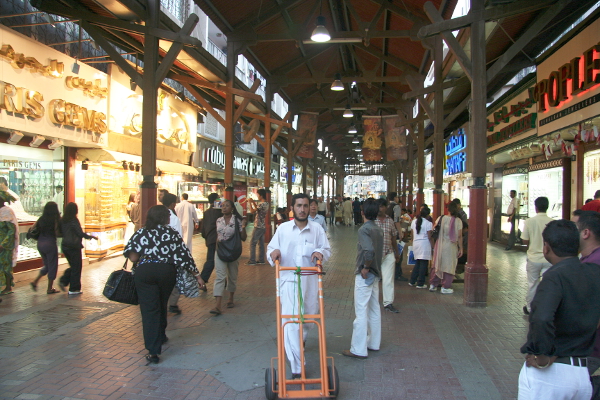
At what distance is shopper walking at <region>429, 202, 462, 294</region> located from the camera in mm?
8508

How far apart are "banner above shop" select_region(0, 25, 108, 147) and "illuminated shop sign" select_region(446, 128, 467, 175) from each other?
1216cm

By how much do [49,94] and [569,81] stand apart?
978 cm

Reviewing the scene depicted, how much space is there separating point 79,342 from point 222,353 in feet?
5.80

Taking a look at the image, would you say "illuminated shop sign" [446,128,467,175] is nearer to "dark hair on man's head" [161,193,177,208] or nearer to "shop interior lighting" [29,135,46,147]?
"dark hair on man's head" [161,193,177,208]

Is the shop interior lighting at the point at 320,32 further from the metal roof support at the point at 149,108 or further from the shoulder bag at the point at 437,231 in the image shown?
the shoulder bag at the point at 437,231

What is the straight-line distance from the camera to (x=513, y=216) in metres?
14.4

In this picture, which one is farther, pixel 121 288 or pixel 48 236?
pixel 48 236

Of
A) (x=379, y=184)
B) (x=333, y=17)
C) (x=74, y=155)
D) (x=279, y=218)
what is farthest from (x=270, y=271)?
(x=379, y=184)

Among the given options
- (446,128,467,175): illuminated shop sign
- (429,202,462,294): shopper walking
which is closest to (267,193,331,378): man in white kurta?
(429,202,462,294): shopper walking

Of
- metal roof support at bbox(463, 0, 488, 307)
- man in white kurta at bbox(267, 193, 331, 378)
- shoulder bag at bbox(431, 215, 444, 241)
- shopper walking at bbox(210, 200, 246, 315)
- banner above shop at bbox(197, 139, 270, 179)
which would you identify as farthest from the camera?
banner above shop at bbox(197, 139, 270, 179)

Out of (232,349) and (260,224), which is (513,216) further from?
(232,349)

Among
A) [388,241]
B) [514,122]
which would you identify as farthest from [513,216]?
[388,241]

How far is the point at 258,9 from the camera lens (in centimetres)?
1323

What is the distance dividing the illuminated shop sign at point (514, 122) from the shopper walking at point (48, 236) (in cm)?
1059
